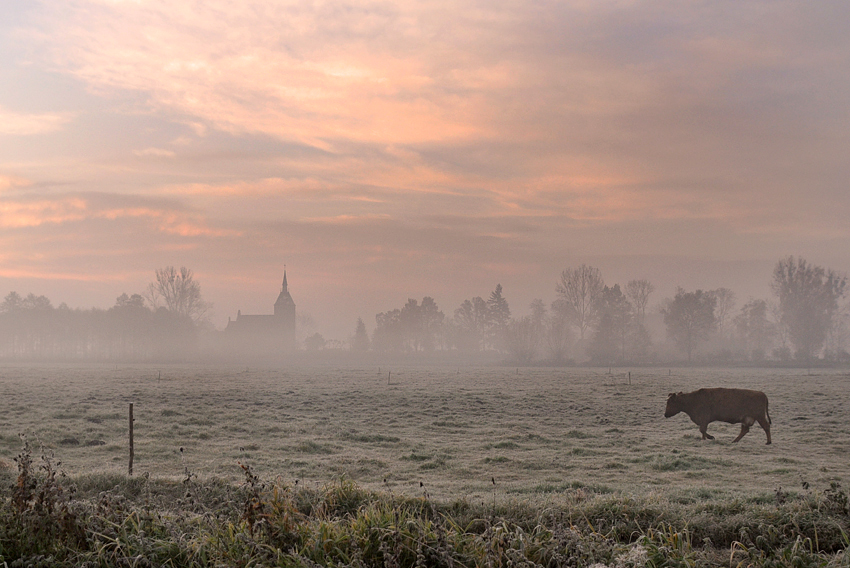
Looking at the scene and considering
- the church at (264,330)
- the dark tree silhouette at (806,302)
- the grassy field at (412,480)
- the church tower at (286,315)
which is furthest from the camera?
the church tower at (286,315)

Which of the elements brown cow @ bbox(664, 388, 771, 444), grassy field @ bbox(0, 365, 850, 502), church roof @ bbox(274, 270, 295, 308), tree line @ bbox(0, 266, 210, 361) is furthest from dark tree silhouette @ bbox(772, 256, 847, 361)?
church roof @ bbox(274, 270, 295, 308)

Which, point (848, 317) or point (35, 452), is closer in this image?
point (35, 452)

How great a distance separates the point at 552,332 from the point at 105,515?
304ft

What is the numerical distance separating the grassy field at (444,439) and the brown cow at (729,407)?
719mm

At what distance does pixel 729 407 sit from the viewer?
1928 centimetres

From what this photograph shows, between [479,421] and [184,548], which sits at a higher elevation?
[184,548]

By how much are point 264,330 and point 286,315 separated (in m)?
9.11

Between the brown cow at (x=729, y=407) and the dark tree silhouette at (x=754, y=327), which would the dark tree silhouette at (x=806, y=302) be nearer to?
the dark tree silhouette at (x=754, y=327)

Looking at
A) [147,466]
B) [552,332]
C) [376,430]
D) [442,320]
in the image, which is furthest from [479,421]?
[442,320]

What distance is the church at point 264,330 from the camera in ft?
472

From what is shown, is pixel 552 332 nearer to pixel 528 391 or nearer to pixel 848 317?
pixel 848 317

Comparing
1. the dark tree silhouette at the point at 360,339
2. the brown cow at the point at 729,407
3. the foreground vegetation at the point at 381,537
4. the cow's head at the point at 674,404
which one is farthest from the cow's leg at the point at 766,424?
the dark tree silhouette at the point at 360,339

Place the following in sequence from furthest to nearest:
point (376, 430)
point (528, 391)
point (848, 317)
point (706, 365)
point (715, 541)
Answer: point (848, 317)
point (706, 365)
point (528, 391)
point (376, 430)
point (715, 541)

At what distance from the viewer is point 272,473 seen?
1346cm
